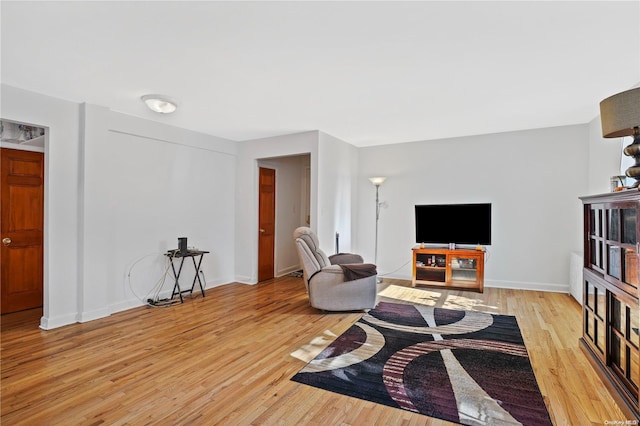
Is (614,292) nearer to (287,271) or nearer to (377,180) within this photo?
(377,180)

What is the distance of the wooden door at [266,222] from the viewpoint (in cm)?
592

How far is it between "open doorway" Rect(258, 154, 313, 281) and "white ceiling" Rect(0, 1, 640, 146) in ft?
7.62

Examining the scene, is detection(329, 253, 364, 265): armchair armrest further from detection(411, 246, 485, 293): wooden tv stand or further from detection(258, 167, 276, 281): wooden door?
detection(258, 167, 276, 281): wooden door

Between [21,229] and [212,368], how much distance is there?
3.42 metres

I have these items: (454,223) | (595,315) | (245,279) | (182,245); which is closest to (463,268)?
(454,223)

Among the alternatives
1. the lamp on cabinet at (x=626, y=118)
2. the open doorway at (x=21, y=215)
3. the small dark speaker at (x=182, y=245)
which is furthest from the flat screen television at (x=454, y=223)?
the open doorway at (x=21, y=215)

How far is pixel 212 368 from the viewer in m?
2.66

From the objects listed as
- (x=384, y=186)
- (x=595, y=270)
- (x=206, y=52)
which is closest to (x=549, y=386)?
(x=595, y=270)

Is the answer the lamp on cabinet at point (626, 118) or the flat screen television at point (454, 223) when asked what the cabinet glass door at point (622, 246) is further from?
the flat screen television at point (454, 223)

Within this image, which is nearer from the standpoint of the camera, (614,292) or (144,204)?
(614,292)

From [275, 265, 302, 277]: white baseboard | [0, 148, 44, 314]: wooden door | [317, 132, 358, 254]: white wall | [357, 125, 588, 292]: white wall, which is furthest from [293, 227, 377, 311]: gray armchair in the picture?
[0, 148, 44, 314]: wooden door

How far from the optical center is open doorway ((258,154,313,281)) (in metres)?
6.30

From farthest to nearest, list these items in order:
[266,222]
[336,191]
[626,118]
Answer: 1. [266,222]
2. [336,191]
3. [626,118]

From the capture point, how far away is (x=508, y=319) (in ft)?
12.4
